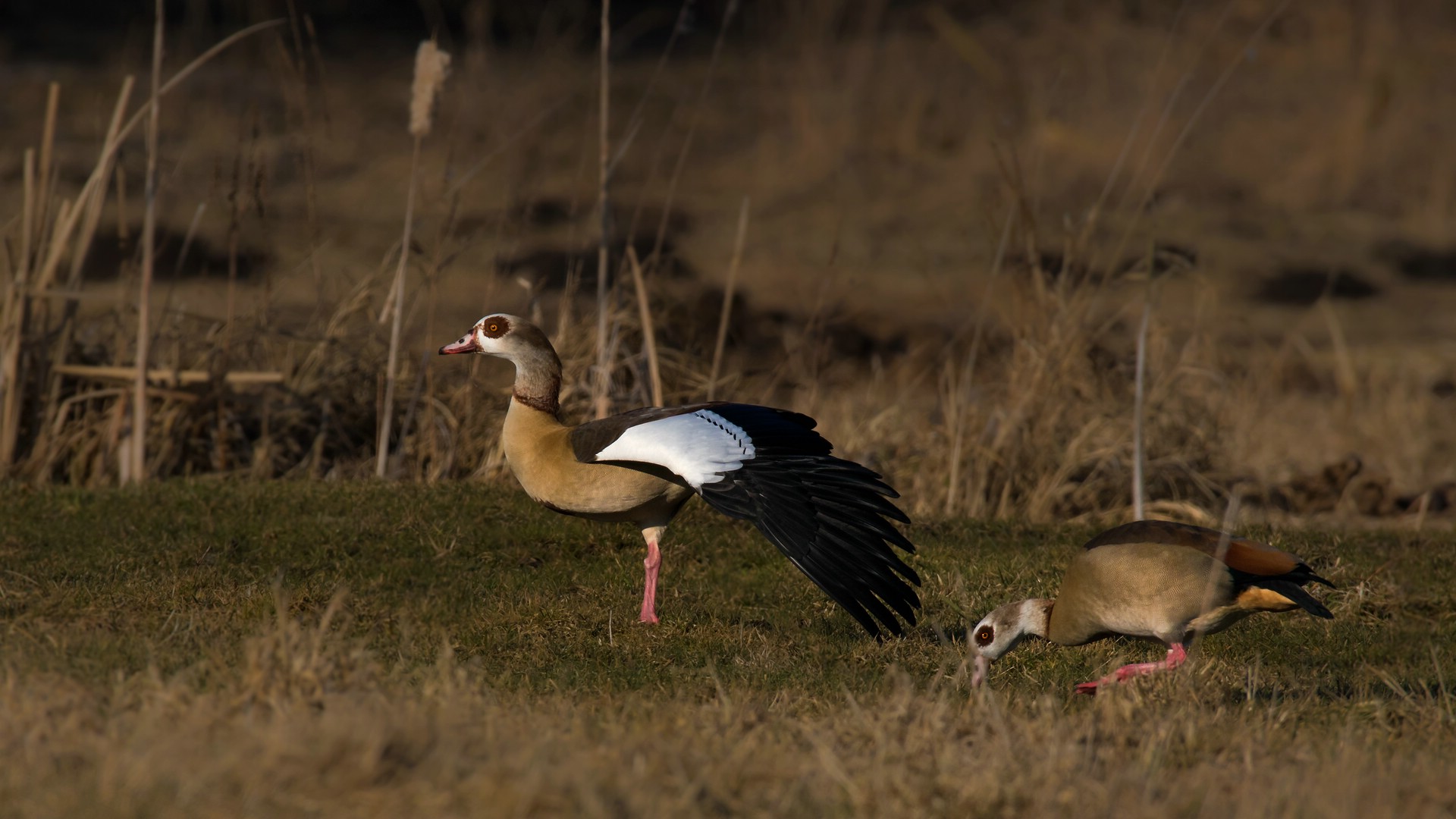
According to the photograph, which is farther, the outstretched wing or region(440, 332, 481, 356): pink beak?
region(440, 332, 481, 356): pink beak

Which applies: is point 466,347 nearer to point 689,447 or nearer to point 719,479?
point 689,447

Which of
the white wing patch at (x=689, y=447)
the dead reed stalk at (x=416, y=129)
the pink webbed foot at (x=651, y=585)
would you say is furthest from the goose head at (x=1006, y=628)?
the dead reed stalk at (x=416, y=129)

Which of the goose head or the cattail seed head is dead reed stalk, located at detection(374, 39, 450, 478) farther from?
the goose head

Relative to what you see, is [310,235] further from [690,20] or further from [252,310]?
[690,20]

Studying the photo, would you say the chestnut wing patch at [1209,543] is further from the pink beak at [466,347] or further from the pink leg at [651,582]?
the pink beak at [466,347]

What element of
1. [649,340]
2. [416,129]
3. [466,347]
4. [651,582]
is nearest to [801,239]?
[649,340]

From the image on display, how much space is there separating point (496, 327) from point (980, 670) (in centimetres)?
224

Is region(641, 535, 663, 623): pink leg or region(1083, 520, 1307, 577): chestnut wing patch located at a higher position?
region(1083, 520, 1307, 577): chestnut wing patch

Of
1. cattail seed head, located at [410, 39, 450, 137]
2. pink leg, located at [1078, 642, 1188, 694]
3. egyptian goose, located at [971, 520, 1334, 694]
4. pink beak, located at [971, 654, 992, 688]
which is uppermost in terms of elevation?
cattail seed head, located at [410, 39, 450, 137]

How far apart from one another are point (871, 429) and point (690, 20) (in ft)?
7.08

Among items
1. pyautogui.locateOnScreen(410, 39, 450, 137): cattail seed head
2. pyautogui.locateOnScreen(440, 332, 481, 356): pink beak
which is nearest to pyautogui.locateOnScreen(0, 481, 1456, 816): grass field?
pyautogui.locateOnScreen(440, 332, 481, 356): pink beak

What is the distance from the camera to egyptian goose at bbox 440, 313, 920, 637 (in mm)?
4852

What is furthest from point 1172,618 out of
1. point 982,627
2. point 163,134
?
point 163,134

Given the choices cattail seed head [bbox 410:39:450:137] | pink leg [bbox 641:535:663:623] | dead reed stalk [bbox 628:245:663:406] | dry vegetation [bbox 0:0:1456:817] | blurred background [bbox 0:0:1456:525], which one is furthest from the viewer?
blurred background [bbox 0:0:1456:525]
